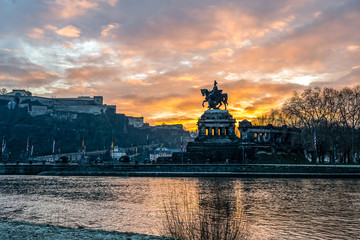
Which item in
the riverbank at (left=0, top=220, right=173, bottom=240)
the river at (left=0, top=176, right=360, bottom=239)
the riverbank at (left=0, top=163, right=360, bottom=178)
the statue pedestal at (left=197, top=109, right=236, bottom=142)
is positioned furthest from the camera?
the statue pedestal at (left=197, top=109, right=236, bottom=142)

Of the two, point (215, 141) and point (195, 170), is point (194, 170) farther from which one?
point (215, 141)

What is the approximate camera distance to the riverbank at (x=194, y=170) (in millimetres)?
41656

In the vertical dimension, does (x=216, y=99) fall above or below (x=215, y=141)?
above

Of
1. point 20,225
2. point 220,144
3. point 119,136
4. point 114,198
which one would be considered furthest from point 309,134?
point 119,136

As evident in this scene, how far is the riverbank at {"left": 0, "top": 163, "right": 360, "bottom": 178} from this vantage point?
41.7 meters

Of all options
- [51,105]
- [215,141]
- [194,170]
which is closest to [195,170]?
[194,170]

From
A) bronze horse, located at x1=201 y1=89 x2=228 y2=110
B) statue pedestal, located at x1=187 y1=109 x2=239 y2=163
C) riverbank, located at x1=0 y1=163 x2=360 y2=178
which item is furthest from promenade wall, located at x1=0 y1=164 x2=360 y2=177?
bronze horse, located at x1=201 y1=89 x2=228 y2=110

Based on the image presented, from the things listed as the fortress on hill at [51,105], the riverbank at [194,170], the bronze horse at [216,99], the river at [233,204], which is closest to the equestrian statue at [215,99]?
the bronze horse at [216,99]

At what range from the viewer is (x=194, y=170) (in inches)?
1778

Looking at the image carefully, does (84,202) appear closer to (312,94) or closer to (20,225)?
(20,225)

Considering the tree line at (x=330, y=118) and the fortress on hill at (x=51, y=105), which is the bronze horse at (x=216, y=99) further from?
the fortress on hill at (x=51, y=105)

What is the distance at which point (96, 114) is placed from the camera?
164375 mm

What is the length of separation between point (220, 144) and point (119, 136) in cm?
11185

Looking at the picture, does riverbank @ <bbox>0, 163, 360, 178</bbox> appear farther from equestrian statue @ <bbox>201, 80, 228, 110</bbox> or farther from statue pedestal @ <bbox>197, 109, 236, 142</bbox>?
equestrian statue @ <bbox>201, 80, 228, 110</bbox>
